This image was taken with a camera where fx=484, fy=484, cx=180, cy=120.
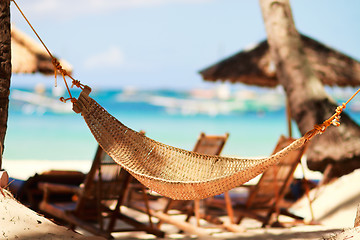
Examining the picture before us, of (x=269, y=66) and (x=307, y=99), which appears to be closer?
(x=307, y=99)

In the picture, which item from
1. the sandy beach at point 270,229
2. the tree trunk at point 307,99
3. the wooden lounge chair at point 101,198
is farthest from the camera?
the tree trunk at point 307,99

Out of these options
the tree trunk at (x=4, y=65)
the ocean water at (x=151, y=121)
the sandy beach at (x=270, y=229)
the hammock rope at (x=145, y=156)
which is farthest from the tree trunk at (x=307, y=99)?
the ocean water at (x=151, y=121)

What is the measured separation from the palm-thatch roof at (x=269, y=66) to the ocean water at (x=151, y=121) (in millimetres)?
13673

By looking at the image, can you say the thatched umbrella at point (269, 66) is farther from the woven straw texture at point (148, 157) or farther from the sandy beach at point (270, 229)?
the woven straw texture at point (148, 157)

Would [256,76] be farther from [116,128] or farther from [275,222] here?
[116,128]

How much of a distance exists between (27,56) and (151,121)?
19.5 m

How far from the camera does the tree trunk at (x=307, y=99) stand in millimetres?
4719

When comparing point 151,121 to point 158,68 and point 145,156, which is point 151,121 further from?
point 145,156

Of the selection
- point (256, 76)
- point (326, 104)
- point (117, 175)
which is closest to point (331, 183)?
point (326, 104)

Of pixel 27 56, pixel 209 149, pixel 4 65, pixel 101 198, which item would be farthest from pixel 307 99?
pixel 4 65

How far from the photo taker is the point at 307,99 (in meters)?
4.89

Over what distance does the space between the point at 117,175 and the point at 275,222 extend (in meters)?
1.33

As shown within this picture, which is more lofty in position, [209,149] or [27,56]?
[27,56]

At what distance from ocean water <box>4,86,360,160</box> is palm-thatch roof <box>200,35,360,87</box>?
13673 mm
